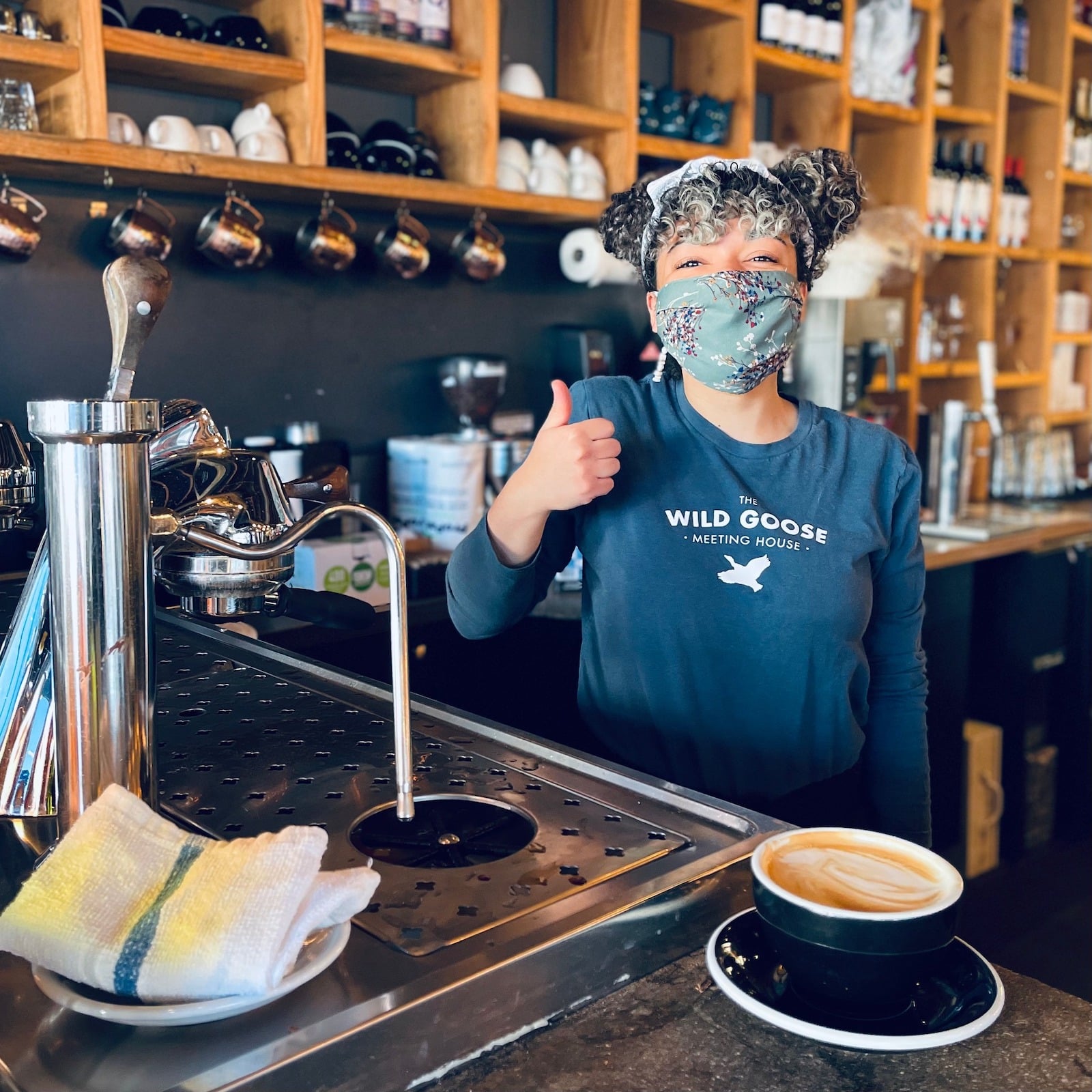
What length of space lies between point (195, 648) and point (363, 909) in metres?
0.73

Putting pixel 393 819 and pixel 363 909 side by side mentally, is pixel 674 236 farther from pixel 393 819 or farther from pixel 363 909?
pixel 363 909

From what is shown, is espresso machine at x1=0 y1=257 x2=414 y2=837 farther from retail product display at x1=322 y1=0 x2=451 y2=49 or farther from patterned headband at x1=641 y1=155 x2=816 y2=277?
retail product display at x1=322 y1=0 x2=451 y2=49

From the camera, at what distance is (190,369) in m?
2.40

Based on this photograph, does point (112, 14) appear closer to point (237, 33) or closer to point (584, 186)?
point (237, 33)

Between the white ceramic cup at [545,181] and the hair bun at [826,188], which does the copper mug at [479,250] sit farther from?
the hair bun at [826,188]

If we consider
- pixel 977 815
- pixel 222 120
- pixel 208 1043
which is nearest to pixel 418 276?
pixel 222 120

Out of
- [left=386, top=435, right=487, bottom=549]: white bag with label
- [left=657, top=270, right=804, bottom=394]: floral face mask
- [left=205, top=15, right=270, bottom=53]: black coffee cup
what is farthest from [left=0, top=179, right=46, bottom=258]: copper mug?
[left=657, top=270, right=804, bottom=394]: floral face mask

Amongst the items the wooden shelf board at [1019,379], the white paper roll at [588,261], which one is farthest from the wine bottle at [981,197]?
the white paper roll at [588,261]

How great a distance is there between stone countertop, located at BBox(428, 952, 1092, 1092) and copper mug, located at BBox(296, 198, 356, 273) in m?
1.97

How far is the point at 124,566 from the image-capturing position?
758mm

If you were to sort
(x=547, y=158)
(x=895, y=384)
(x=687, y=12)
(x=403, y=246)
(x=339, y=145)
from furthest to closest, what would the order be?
1. (x=895, y=384)
2. (x=687, y=12)
3. (x=547, y=158)
4. (x=403, y=246)
5. (x=339, y=145)

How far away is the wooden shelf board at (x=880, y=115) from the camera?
3291 mm

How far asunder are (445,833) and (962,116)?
344 cm

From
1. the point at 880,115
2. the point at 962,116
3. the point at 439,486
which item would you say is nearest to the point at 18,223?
the point at 439,486
